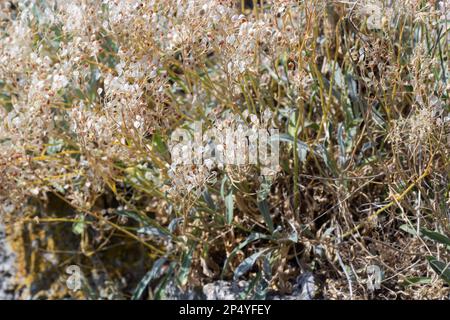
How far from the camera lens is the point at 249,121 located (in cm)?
187

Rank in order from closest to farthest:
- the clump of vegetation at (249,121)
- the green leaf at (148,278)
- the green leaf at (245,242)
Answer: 1. the clump of vegetation at (249,121)
2. the green leaf at (245,242)
3. the green leaf at (148,278)

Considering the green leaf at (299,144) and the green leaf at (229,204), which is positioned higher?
the green leaf at (299,144)

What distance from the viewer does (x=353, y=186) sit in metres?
1.89

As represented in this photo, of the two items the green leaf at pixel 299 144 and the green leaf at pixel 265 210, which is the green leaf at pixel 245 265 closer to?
the green leaf at pixel 265 210

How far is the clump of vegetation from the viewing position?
1.59 metres

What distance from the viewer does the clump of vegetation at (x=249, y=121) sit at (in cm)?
159

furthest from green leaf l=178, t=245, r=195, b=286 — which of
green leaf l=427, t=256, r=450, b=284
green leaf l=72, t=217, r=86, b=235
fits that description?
green leaf l=427, t=256, r=450, b=284

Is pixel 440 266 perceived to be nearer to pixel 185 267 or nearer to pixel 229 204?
pixel 229 204

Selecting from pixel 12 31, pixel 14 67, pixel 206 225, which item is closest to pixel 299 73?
pixel 206 225

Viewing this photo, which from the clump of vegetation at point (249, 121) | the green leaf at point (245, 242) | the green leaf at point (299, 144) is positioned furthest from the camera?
the green leaf at point (245, 242)

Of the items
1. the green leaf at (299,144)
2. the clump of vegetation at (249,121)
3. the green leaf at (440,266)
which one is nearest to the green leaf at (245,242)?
the clump of vegetation at (249,121)
